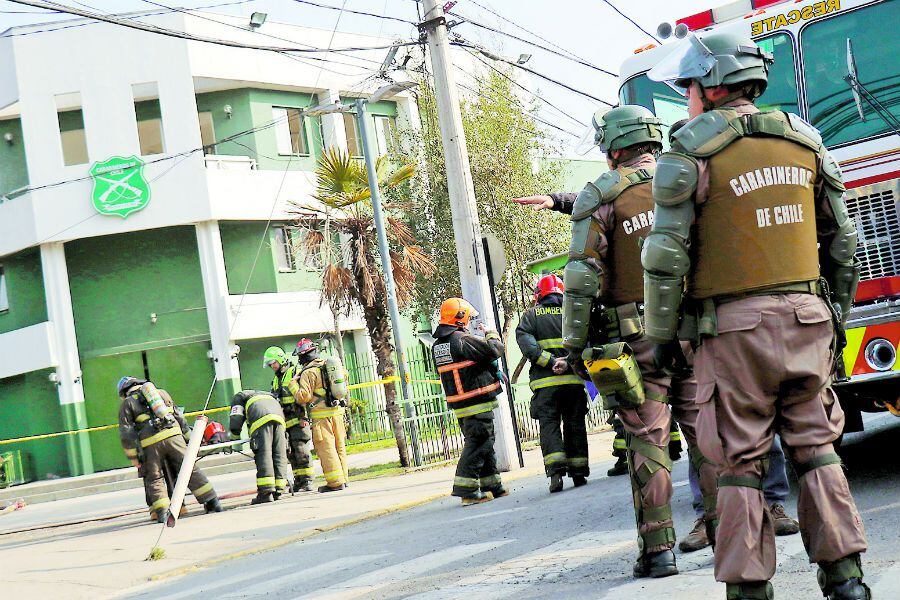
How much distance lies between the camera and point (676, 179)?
4.44m

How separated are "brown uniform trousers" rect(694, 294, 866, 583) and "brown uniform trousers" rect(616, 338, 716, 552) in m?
1.31

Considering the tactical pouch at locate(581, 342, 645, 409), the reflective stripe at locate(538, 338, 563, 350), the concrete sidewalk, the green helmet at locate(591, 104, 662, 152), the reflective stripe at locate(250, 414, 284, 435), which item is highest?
the green helmet at locate(591, 104, 662, 152)

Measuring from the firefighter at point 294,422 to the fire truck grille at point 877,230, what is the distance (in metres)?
9.27

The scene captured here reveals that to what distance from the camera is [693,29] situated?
8.61 meters

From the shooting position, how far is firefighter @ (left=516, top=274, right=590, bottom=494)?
10.5 metres

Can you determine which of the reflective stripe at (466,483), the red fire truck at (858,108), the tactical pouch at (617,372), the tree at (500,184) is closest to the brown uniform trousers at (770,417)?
the tactical pouch at (617,372)

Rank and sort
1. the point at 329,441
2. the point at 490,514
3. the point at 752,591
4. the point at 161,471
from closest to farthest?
the point at 752,591 → the point at 490,514 → the point at 161,471 → the point at 329,441

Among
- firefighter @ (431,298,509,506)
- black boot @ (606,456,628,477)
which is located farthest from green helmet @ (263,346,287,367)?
black boot @ (606,456,628,477)

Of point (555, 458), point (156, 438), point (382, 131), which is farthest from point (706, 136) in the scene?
point (382, 131)

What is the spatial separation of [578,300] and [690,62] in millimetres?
1861

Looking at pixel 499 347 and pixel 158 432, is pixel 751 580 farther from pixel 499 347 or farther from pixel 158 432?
pixel 158 432

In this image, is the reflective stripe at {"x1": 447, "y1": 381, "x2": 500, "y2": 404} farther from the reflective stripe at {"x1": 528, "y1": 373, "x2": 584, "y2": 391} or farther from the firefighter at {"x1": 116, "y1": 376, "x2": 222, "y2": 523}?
the firefighter at {"x1": 116, "y1": 376, "x2": 222, "y2": 523}

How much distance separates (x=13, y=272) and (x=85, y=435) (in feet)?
15.2

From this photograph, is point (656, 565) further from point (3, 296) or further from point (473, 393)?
Answer: point (3, 296)
